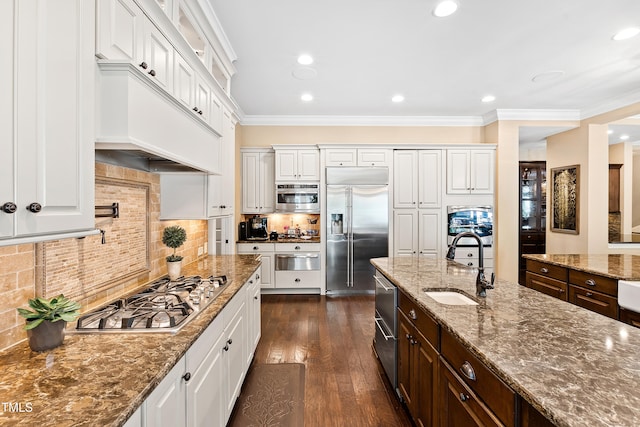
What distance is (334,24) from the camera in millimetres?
2637

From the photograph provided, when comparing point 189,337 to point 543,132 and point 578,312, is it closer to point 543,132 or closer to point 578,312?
point 578,312

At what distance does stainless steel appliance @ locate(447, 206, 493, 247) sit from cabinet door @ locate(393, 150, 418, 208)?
0.67 metres

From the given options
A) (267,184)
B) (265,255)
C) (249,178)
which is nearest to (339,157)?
(267,184)

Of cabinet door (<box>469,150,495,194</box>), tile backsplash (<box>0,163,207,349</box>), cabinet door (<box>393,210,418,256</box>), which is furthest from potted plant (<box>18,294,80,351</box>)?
cabinet door (<box>469,150,495,194</box>)

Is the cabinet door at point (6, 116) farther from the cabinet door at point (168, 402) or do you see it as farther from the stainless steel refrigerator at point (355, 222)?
the stainless steel refrigerator at point (355, 222)

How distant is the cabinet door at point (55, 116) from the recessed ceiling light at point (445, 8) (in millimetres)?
2359

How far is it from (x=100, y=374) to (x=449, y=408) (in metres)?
1.45

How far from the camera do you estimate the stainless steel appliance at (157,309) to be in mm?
1355

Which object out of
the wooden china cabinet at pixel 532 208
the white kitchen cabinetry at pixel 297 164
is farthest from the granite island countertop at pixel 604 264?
the wooden china cabinet at pixel 532 208

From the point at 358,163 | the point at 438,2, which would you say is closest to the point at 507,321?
the point at 438,2

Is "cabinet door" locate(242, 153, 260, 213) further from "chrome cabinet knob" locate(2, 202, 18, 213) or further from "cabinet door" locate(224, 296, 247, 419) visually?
"chrome cabinet knob" locate(2, 202, 18, 213)

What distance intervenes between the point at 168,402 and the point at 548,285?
3570mm

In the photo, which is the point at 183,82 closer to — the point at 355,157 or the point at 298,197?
the point at 298,197

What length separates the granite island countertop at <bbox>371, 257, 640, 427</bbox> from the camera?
0.83 metres
